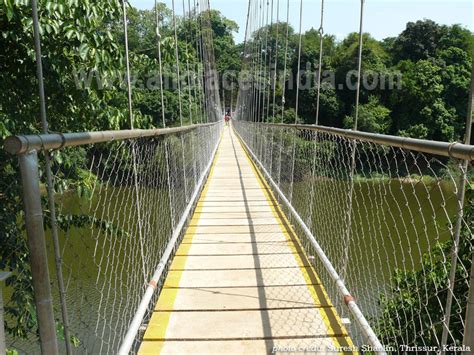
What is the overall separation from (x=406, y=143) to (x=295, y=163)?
88.4 inches

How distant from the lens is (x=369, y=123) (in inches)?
470

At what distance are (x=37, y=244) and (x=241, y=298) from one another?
1.19 metres

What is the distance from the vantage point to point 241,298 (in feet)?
5.74

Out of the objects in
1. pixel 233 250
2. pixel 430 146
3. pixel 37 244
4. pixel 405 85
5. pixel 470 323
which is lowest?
pixel 233 250

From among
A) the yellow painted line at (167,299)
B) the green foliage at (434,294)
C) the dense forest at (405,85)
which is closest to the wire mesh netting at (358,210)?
the green foliage at (434,294)

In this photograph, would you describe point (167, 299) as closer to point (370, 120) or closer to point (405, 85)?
point (370, 120)

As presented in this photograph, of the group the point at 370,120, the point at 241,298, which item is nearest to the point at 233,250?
the point at 241,298

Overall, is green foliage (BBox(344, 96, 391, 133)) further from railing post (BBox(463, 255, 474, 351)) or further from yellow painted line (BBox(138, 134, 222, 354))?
railing post (BBox(463, 255, 474, 351))

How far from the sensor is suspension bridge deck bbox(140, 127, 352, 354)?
1418 mm

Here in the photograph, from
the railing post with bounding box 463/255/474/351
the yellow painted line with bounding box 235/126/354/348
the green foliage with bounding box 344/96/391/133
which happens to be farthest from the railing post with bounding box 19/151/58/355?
the green foliage with bounding box 344/96/391/133

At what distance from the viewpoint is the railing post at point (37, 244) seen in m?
0.66

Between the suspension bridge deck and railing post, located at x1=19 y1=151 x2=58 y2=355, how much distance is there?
71 cm

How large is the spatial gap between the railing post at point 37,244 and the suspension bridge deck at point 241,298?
71 cm

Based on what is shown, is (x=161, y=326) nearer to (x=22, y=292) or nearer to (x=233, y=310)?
(x=233, y=310)
